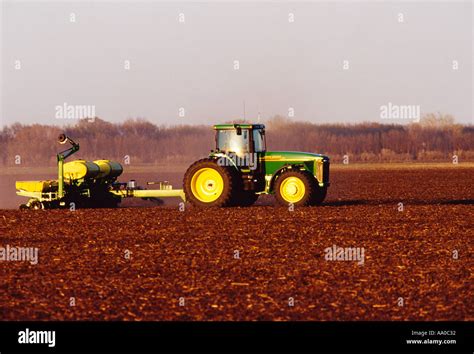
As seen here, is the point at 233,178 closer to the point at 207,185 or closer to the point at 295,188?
the point at 207,185

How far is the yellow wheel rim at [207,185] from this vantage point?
88.7 feet

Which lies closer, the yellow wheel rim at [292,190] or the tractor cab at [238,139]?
the tractor cab at [238,139]

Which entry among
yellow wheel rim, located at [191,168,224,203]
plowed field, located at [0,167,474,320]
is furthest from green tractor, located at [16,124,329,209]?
plowed field, located at [0,167,474,320]

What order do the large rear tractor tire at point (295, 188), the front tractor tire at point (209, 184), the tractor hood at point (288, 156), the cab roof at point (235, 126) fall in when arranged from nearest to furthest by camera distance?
the cab roof at point (235, 126)
the front tractor tire at point (209, 184)
the large rear tractor tire at point (295, 188)
the tractor hood at point (288, 156)

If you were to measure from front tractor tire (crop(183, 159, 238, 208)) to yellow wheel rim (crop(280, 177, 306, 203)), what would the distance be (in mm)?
1331
